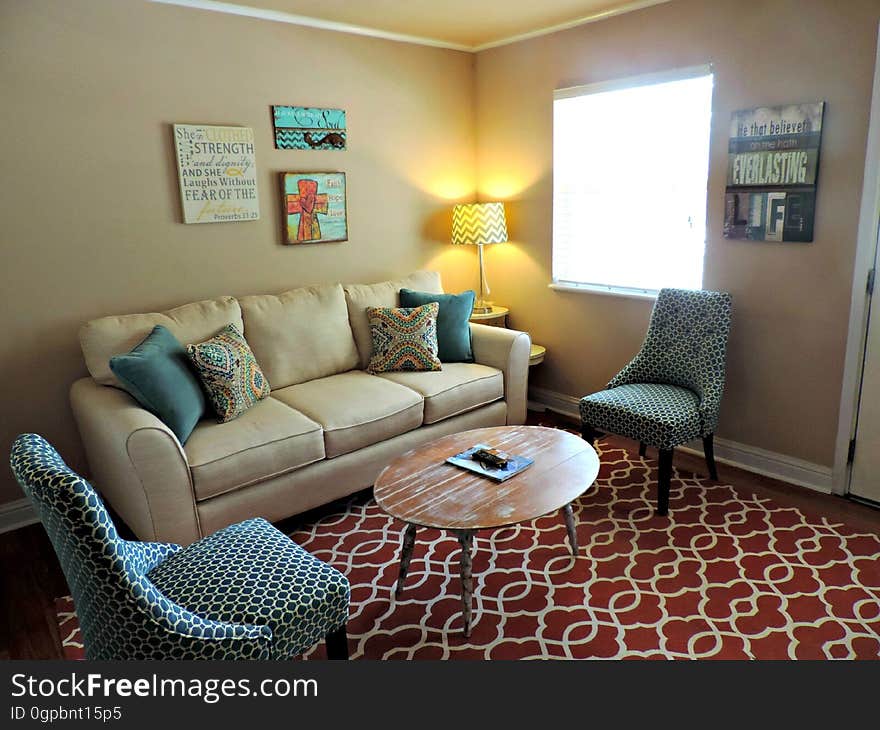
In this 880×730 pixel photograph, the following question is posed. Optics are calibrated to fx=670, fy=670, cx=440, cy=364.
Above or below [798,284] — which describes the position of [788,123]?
above

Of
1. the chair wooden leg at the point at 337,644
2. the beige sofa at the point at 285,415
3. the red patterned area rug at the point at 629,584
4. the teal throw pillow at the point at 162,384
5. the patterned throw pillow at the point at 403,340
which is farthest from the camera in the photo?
the patterned throw pillow at the point at 403,340

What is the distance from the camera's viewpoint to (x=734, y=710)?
1.52 m

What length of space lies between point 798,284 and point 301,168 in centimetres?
270

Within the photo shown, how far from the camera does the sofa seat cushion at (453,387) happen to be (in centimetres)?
347

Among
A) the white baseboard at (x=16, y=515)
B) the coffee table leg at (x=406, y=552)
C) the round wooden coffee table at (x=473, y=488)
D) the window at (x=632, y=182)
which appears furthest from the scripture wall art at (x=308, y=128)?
the coffee table leg at (x=406, y=552)

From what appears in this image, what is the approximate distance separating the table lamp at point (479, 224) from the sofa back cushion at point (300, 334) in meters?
1.01

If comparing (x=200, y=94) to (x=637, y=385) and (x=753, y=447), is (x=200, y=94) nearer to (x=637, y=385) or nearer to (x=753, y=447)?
(x=637, y=385)

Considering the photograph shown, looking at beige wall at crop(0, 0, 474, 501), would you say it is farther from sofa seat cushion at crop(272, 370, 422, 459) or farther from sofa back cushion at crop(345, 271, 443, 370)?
sofa seat cushion at crop(272, 370, 422, 459)

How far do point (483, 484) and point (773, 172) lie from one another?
81.7 inches

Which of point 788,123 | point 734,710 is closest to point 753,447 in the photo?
point 788,123

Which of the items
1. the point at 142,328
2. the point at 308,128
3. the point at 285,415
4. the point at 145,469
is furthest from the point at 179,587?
the point at 308,128

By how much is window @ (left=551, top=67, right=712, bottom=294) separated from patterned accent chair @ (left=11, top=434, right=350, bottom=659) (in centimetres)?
267

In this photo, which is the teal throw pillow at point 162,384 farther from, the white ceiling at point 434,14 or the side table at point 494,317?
the side table at point 494,317

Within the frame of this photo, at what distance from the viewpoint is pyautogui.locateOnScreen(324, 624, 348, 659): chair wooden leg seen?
6.65ft
